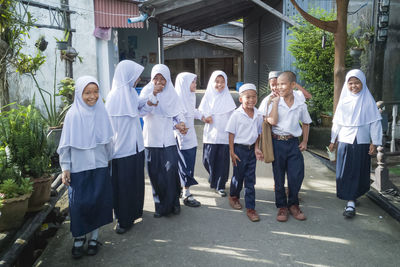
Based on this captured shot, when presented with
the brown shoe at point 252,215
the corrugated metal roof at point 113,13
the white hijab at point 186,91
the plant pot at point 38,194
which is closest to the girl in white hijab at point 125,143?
the plant pot at point 38,194

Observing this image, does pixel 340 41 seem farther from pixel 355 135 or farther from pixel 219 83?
pixel 219 83

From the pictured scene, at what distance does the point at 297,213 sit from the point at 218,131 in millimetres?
1443

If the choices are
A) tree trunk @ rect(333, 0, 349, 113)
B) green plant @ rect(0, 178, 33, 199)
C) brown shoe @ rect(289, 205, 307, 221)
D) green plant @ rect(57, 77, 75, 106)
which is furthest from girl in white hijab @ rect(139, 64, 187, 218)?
green plant @ rect(57, 77, 75, 106)

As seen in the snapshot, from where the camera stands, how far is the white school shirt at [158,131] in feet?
13.4

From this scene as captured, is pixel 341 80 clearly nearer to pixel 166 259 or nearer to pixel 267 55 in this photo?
pixel 166 259

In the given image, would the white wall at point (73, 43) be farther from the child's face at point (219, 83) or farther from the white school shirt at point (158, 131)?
the white school shirt at point (158, 131)

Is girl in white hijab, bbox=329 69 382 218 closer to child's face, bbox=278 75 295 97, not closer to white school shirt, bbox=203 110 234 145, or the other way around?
child's face, bbox=278 75 295 97

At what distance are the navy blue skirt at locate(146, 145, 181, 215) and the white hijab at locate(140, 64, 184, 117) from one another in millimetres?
421

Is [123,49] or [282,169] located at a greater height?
[123,49]

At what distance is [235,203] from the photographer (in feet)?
14.6

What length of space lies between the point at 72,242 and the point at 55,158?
10.2 ft

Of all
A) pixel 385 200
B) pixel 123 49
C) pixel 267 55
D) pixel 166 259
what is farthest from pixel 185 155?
pixel 123 49

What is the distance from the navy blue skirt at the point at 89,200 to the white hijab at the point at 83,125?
29 centimetres

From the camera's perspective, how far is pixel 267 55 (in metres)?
11.0
